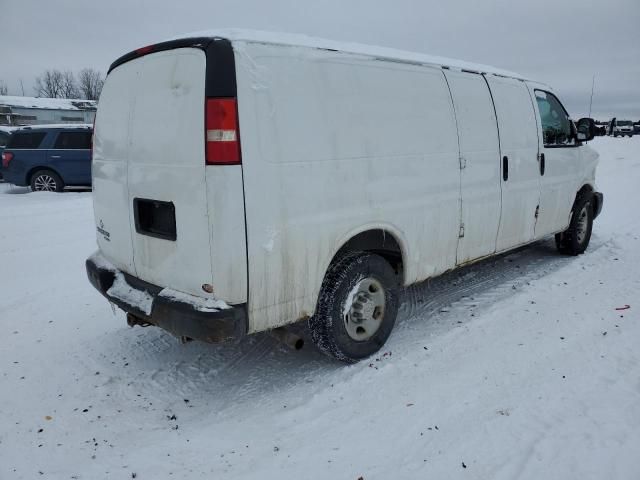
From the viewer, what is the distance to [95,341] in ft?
13.0

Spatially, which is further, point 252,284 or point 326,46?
point 326,46

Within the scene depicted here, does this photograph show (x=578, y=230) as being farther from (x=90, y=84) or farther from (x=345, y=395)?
(x=90, y=84)

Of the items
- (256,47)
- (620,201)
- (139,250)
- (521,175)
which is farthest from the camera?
(620,201)

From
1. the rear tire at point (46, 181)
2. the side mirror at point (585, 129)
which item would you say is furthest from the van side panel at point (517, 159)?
the rear tire at point (46, 181)

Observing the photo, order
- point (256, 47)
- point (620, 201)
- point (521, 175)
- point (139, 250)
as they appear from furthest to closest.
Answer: point (620, 201), point (521, 175), point (139, 250), point (256, 47)

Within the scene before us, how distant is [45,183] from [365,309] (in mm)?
12264

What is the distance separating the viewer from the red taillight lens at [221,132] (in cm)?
253

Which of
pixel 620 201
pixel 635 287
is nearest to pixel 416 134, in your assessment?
pixel 635 287

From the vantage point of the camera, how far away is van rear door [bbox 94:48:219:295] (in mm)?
2623

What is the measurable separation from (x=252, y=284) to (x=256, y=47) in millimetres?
1380

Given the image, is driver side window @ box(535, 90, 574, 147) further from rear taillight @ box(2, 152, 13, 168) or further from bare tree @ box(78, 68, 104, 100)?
bare tree @ box(78, 68, 104, 100)

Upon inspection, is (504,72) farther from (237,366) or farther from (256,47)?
(237,366)

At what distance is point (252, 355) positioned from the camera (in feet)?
12.3

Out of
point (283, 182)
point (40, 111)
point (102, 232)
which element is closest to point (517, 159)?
point (283, 182)
